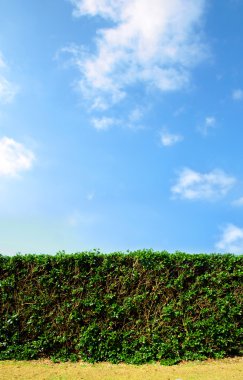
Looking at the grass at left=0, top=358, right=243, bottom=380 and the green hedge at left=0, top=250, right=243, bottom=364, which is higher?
the green hedge at left=0, top=250, right=243, bottom=364

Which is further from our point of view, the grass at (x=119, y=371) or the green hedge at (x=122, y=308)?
the green hedge at (x=122, y=308)

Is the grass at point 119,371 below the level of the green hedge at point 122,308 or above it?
below

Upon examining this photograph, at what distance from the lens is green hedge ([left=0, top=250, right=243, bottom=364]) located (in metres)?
11.9

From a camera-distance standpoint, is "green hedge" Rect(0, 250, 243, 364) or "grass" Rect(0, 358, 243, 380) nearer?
"grass" Rect(0, 358, 243, 380)

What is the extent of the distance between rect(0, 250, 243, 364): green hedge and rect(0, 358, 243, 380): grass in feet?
1.04

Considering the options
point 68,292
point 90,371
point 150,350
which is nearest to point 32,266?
point 68,292

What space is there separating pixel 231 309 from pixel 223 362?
1609mm

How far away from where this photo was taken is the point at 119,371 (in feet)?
36.1

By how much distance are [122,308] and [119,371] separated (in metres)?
1.78

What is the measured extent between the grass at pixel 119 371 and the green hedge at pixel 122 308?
32 centimetres

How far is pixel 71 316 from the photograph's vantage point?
1204cm

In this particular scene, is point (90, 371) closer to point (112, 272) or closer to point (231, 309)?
point (112, 272)

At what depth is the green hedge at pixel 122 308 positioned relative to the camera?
1190 centimetres

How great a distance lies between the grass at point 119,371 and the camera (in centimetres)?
1044
